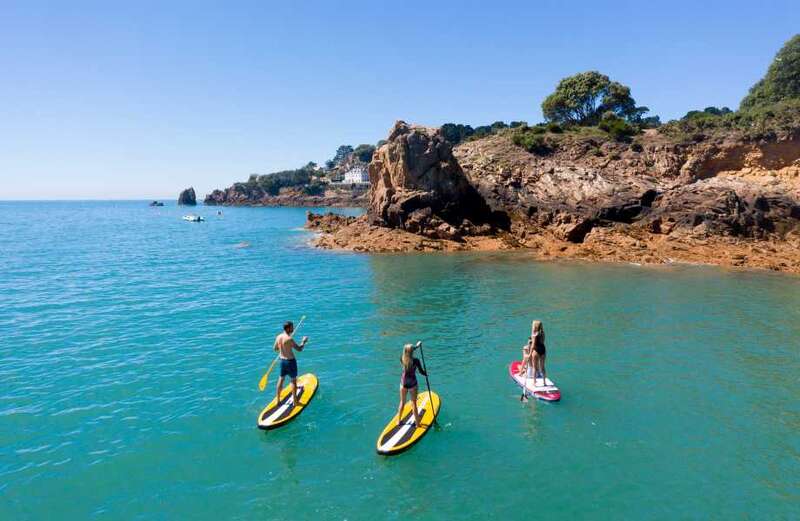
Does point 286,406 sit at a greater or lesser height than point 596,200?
lesser

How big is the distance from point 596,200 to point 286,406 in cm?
4011

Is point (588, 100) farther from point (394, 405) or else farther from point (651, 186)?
point (394, 405)

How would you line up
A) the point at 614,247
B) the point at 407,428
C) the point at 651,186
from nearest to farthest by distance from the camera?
the point at 407,428, the point at 614,247, the point at 651,186

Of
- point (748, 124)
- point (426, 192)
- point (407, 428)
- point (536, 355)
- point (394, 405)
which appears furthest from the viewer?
point (426, 192)

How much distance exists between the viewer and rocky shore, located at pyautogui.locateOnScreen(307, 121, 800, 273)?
4053 cm

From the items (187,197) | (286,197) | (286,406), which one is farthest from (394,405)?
(187,197)

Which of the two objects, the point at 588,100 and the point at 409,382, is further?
the point at 588,100

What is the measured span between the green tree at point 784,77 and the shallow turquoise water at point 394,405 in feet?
153

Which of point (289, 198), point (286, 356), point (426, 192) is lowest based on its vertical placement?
point (286, 356)

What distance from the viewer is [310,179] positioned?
188 m

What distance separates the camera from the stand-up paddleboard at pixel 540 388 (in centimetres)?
1407

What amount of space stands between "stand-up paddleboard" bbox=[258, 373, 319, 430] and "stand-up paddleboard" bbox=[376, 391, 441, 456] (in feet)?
8.64

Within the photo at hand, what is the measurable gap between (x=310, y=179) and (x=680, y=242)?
16243 cm

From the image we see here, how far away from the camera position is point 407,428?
39.8ft
